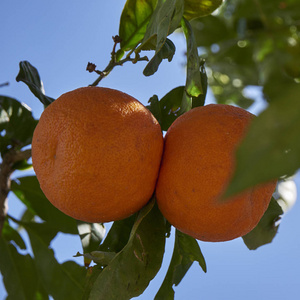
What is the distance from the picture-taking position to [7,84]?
1.71 m

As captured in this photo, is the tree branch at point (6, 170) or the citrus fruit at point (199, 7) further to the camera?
the tree branch at point (6, 170)

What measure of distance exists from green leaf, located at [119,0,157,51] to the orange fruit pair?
0.46 metres

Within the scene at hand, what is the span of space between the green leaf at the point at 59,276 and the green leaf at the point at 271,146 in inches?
60.8

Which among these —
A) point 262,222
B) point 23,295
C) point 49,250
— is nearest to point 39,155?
point 262,222

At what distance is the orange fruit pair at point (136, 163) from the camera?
3.20 feet

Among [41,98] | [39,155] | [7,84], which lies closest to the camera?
[39,155]

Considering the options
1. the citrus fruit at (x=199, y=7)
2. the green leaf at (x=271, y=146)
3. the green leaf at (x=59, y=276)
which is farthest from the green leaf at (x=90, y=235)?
the green leaf at (x=271, y=146)

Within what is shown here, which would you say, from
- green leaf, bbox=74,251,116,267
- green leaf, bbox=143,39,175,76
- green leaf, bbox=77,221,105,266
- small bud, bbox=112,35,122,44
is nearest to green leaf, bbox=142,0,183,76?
green leaf, bbox=143,39,175,76

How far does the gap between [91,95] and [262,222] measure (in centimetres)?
70

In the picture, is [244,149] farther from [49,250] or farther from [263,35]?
[49,250]

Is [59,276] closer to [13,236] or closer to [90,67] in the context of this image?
[13,236]

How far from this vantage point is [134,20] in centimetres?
146

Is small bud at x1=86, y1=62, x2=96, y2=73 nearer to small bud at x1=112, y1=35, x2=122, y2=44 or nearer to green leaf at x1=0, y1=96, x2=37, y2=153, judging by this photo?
small bud at x1=112, y1=35, x2=122, y2=44

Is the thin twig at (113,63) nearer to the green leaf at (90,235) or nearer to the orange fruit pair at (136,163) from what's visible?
the orange fruit pair at (136,163)
